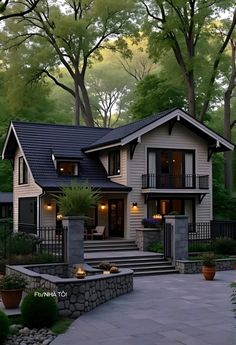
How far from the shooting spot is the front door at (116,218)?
24.1m

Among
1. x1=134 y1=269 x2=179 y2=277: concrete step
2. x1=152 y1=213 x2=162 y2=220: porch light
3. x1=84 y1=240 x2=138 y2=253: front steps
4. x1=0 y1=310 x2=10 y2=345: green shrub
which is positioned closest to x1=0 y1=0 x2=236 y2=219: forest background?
x1=152 y1=213 x2=162 y2=220: porch light

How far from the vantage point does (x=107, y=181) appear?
2438 centimetres

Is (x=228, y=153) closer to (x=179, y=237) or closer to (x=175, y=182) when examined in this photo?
(x=175, y=182)

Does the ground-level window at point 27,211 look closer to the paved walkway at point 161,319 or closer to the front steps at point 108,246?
the front steps at point 108,246

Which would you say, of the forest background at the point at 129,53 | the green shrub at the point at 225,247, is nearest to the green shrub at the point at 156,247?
the green shrub at the point at 225,247

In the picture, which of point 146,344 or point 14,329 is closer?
point 146,344

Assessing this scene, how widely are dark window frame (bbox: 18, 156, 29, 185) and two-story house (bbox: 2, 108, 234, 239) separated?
56mm

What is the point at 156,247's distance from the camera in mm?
20359

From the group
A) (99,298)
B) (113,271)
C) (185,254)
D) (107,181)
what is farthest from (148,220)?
(99,298)

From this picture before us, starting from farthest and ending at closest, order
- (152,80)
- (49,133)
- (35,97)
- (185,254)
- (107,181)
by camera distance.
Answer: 1. (35,97)
2. (152,80)
3. (49,133)
4. (107,181)
5. (185,254)

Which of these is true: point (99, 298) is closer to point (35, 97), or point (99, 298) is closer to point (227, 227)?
point (227, 227)

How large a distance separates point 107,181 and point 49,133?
15.0 feet

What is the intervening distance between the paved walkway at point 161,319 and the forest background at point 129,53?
16.6 m

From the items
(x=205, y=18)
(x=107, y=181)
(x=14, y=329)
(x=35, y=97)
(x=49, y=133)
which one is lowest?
(x=14, y=329)
